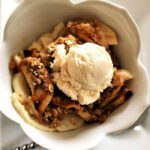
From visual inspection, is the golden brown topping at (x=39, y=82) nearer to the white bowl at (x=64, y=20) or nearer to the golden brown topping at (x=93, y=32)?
the white bowl at (x=64, y=20)

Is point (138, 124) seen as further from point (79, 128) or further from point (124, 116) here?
point (79, 128)

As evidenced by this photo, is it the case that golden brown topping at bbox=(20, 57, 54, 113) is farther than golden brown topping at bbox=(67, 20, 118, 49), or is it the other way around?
golden brown topping at bbox=(67, 20, 118, 49)

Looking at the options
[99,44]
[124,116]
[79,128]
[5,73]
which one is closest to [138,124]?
[124,116]

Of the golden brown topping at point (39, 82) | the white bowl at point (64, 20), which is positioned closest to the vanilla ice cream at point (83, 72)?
the golden brown topping at point (39, 82)

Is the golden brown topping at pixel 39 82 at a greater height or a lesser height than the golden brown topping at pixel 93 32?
lesser

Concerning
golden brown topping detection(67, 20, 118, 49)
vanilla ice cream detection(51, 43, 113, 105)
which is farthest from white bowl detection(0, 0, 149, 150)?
vanilla ice cream detection(51, 43, 113, 105)

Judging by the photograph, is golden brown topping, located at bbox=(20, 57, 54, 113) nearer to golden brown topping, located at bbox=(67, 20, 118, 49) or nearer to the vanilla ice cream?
the vanilla ice cream
